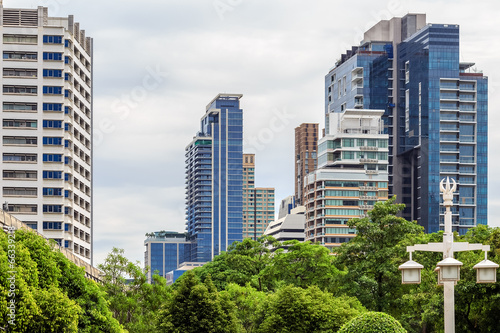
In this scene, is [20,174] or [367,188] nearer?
[20,174]

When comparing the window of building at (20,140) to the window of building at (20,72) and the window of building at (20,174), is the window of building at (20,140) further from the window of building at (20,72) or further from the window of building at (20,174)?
the window of building at (20,72)

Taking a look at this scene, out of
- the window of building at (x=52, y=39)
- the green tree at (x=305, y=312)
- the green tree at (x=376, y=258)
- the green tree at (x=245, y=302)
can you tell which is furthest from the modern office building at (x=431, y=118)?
the green tree at (x=305, y=312)

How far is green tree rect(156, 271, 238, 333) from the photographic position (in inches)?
2228

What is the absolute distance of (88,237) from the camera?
13488 cm

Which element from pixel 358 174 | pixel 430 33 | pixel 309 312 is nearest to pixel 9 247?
pixel 309 312

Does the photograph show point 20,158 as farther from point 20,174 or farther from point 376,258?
point 376,258

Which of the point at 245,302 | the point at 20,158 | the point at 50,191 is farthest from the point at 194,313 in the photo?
the point at 20,158

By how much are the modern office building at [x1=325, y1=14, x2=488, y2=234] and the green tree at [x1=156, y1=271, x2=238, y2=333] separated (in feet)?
388

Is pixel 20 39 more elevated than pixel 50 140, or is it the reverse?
pixel 20 39

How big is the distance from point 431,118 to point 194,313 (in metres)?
130

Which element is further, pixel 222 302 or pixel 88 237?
pixel 88 237

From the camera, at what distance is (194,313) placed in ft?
186

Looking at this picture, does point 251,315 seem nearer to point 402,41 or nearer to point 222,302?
point 222,302

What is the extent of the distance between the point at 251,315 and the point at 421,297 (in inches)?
691
